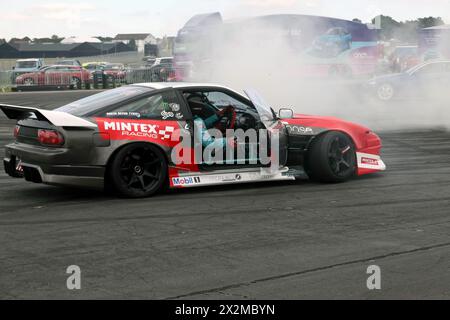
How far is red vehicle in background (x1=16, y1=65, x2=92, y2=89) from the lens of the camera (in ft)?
112

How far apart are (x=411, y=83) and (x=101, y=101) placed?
597 inches

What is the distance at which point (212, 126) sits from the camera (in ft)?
25.8

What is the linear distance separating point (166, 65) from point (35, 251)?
35.8 metres

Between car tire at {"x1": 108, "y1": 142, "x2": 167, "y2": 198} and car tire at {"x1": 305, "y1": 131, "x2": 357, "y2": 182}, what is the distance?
1.79 metres

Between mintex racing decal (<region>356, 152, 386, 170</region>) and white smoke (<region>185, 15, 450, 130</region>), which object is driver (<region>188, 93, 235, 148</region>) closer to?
mintex racing decal (<region>356, 152, 386, 170</region>)

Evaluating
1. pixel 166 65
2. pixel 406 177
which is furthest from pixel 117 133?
pixel 166 65

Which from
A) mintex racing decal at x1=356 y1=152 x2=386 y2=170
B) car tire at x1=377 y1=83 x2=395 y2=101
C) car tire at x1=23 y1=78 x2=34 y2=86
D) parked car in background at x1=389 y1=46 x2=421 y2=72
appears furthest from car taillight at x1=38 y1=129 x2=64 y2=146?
parked car in background at x1=389 y1=46 x2=421 y2=72

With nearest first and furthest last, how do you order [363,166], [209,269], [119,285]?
[119,285] < [209,269] < [363,166]

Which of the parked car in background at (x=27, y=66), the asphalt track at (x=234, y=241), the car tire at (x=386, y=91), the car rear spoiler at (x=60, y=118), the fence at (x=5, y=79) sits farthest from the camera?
the parked car in background at (x=27, y=66)

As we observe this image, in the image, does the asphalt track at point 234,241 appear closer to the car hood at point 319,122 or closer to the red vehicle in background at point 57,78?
the car hood at point 319,122

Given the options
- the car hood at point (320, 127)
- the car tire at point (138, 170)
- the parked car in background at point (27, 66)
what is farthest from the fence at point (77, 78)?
the car tire at point (138, 170)

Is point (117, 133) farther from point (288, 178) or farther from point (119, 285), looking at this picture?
point (119, 285)

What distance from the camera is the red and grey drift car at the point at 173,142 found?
7164mm

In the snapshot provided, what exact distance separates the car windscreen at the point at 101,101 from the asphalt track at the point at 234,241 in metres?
0.90
